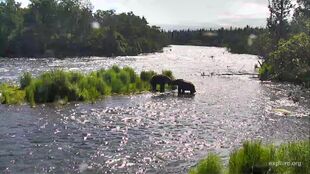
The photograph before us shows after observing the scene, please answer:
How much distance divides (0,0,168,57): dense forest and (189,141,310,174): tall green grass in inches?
4129

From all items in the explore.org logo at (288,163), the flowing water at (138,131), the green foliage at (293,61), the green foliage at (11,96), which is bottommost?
the flowing water at (138,131)

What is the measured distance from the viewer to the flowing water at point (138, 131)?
53.4 ft

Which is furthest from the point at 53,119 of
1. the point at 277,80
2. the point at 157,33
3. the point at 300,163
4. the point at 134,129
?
the point at 157,33

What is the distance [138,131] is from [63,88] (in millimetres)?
12208

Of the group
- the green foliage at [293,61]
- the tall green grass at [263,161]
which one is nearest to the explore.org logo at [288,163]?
the tall green grass at [263,161]

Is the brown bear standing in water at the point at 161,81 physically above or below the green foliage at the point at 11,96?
above

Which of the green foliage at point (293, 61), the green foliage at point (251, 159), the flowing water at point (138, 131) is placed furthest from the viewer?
the green foliage at point (293, 61)

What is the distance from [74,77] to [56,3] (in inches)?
4229

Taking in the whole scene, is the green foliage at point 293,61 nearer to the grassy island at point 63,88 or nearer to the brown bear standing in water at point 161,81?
the brown bear standing in water at point 161,81

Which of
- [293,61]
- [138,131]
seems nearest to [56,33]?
[293,61]

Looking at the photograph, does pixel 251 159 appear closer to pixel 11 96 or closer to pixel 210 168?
pixel 210 168

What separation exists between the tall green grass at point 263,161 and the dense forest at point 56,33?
344 ft

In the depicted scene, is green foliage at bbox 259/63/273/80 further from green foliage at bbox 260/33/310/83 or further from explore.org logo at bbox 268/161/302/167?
explore.org logo at bbox 268/161/302/167

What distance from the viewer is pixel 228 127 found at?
79.8ft
